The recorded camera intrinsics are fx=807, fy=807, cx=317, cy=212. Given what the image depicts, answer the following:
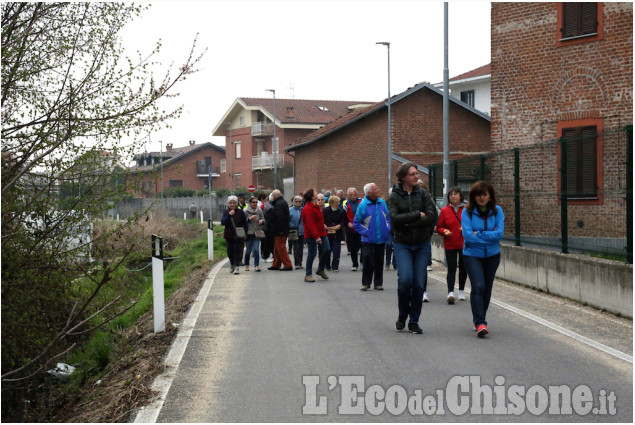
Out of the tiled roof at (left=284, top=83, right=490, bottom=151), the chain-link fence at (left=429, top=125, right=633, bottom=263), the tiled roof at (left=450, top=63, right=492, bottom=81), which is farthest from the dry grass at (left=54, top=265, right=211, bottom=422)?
the tiled roof at (left=450, top=63, right=492, bottom=81)

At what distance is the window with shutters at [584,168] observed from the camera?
12.3 metres

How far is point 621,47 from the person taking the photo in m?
20.0

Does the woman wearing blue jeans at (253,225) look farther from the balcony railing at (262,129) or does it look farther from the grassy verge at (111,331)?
the balcony railing at (262,129)

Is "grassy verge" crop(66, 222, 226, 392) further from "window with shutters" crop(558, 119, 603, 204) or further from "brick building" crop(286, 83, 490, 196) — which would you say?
"brick building" crop(286, 83, 490, 196)

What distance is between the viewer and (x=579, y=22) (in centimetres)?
2072

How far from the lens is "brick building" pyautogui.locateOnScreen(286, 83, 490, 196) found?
4434 cm

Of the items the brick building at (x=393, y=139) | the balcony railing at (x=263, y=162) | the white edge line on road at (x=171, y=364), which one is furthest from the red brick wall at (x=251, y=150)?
the white edge line on road at (x=171, y=364)

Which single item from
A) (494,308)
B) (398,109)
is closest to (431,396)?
(494,308)

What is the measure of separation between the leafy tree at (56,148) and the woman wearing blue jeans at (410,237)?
9.19 feet

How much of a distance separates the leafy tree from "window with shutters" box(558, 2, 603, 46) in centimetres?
1466

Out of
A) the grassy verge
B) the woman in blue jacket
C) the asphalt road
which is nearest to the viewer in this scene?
the asphalt road

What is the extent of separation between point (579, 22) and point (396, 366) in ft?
51.6

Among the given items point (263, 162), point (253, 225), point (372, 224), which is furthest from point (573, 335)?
point (263, 162)

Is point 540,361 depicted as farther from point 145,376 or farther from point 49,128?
point 49,128
